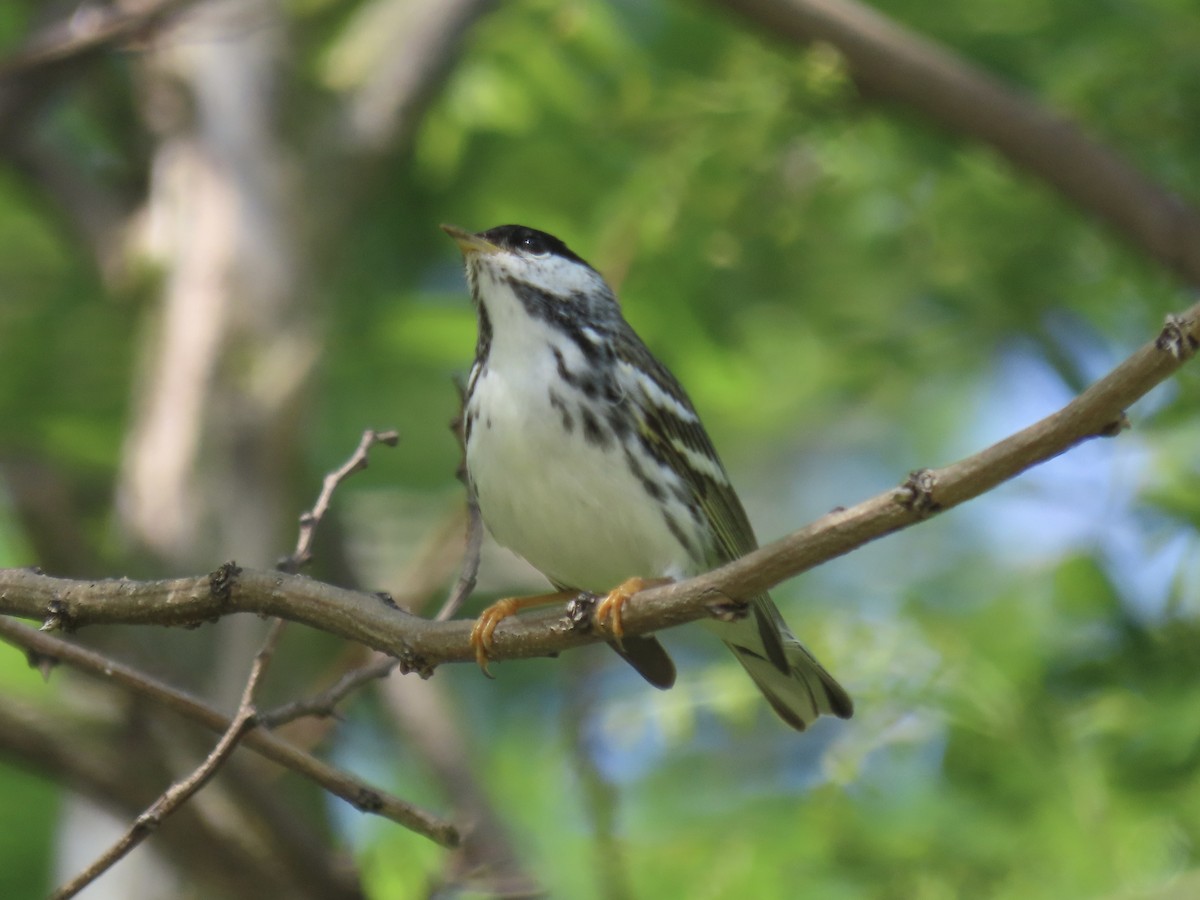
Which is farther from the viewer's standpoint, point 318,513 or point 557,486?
point 557,486

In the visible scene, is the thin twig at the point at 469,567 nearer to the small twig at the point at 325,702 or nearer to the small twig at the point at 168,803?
the small twig at the point at 325,702

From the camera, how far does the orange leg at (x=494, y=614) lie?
2969mm

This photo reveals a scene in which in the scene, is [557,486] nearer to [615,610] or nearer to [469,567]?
[469,567]

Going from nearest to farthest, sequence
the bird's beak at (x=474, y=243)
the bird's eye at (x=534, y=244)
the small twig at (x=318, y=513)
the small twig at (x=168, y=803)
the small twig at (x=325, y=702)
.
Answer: the small twig at (x=168, y=803)
the small twig at (x=325, y=702)
the small twig at (x=318, y=513)
the bird's beak at (x=474, y=243)
the bird's eye at (x=534, y=244)

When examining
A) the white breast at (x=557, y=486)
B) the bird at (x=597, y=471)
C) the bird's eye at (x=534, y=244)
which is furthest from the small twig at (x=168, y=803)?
the bird's eye at (x=534, y=244)

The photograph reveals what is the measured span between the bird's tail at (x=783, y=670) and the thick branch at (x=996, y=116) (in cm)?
236

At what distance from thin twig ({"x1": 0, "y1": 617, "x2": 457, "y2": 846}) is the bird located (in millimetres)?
816

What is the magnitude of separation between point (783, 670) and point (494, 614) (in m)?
1.05

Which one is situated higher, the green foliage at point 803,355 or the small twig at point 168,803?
the green foliage at point 803,355

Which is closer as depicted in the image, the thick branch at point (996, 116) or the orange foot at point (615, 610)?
the orange foot at point (615, 610)

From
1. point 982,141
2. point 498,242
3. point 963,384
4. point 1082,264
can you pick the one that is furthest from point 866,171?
point 963,384

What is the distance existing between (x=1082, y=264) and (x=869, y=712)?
266 cm

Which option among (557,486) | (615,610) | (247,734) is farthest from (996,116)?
(247,734)

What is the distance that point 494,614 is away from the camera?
3.62 meters
